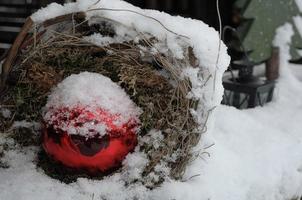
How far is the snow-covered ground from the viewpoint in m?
1.44

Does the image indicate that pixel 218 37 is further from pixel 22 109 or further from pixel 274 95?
pixel 274 95

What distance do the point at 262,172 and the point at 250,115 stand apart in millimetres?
645

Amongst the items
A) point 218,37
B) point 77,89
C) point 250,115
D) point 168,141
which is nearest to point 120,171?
point 168,141

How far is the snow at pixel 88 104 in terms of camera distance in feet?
4.65

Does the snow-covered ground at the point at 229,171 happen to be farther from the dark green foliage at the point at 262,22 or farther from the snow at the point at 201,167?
the dark green foliage at the point at 262,22

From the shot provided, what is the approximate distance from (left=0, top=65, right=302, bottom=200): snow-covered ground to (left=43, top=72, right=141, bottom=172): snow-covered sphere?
90mm

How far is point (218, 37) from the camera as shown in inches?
63.6

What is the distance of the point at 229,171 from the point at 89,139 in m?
0.60

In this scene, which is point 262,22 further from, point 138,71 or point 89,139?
point 89,139

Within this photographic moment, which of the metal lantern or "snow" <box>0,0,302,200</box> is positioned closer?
"snow" <box>0,0,302,200</box>

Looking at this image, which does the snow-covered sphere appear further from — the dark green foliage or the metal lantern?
the dark green foliage

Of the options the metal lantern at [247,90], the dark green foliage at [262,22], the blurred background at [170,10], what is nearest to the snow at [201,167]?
the metal lantern at [247,90]

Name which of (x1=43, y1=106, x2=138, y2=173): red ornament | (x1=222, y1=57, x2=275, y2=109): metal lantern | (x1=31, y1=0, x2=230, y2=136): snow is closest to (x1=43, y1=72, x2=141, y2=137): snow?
(x1=43, y1=106, x2=138, y2=173): red ornament

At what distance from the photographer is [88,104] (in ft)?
4.69
